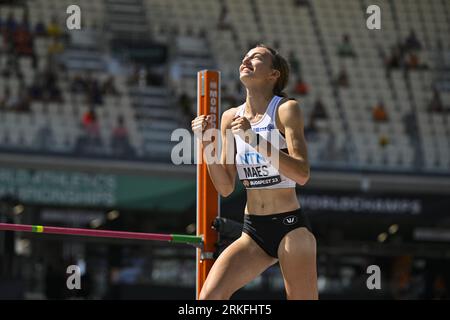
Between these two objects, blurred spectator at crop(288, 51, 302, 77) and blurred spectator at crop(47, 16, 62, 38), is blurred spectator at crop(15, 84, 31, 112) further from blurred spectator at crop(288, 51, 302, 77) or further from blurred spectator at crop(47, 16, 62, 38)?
blurred spectator at crop(288, 51, 302, 77)

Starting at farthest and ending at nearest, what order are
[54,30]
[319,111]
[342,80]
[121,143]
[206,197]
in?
[342,80], [54,30], [319,111], [121,143], [206,197]

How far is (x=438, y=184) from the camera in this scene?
2031 cm

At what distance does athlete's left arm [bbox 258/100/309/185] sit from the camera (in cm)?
618

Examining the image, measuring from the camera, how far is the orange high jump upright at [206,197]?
7383 mm

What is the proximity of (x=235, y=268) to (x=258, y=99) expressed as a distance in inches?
41.6

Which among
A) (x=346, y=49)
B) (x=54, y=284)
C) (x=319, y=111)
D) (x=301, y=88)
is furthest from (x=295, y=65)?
(x=54, y=284)

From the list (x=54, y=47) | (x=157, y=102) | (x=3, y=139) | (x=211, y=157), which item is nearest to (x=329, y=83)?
(x=157, y=102)

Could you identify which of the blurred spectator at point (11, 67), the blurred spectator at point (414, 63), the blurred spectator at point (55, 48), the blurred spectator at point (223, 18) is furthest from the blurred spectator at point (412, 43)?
the blurred spectator at point (11, 67)

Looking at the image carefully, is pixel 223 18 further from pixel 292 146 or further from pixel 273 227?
pixel 292 146

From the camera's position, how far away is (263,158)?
6480 millimetres

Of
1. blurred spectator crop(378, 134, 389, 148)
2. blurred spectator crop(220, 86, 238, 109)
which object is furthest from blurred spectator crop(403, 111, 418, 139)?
blurred spectator crop(220, 86, 238, 109)

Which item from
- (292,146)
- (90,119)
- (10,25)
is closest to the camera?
(292,146)

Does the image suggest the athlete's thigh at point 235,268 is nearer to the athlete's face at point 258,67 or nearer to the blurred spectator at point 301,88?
the athlete's face at point 258,67

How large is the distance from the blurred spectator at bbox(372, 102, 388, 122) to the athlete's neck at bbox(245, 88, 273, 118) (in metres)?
15.9
